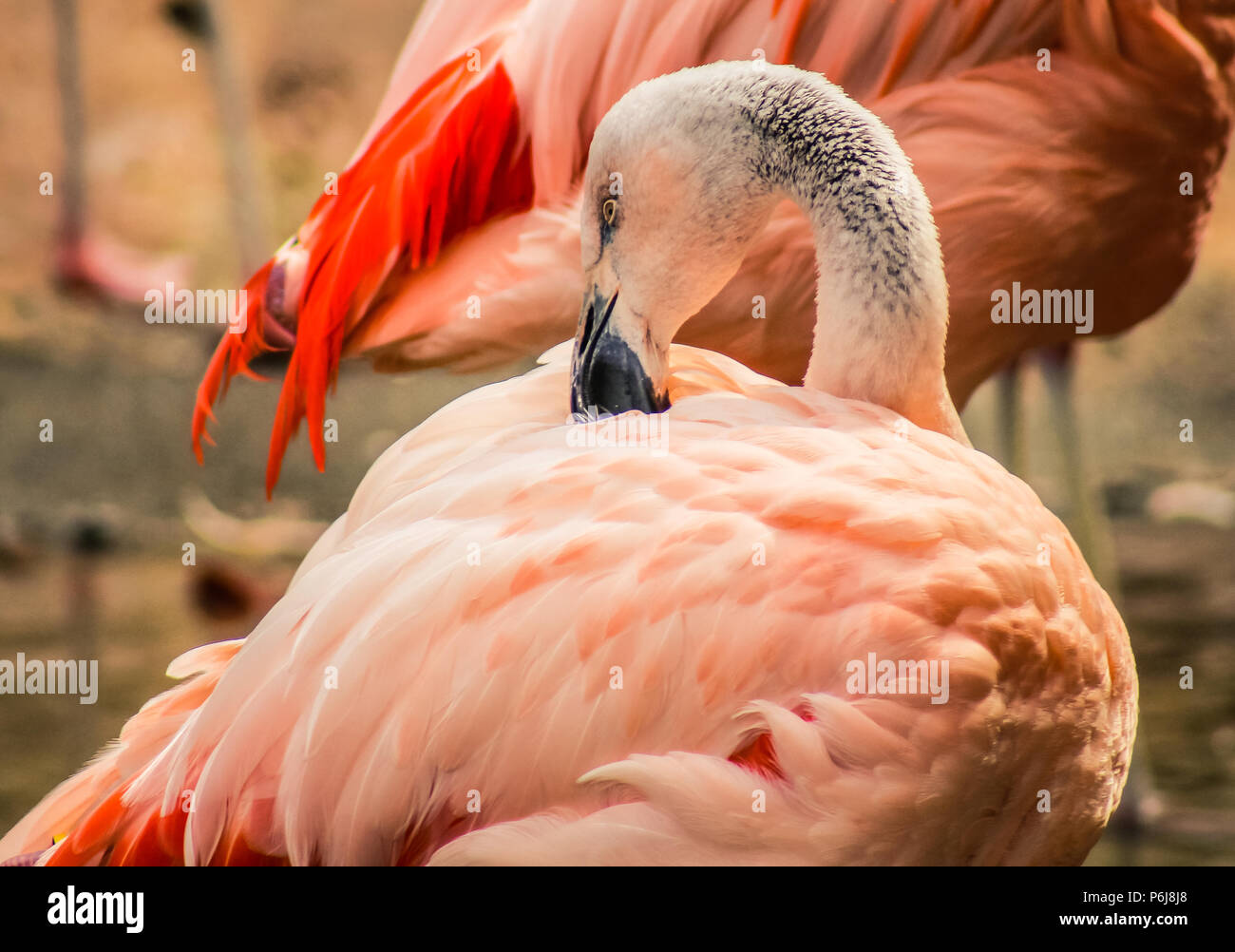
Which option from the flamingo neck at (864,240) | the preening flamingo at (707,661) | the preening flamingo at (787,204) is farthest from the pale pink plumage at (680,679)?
the preening flamingo at (787,204)

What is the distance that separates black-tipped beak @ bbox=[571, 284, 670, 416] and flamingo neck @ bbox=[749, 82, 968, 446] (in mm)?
183

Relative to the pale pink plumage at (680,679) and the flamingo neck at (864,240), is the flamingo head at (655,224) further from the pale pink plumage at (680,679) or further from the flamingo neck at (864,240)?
the pale pink plumage at (680,679)

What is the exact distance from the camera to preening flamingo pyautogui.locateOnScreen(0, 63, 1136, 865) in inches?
39.4

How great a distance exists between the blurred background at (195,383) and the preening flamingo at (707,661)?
1.48 meters

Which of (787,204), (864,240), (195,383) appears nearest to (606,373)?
(864,240)

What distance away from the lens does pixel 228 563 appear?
2.78 metres

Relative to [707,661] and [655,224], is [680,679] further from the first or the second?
[655,224]

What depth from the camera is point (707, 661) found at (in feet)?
3.30

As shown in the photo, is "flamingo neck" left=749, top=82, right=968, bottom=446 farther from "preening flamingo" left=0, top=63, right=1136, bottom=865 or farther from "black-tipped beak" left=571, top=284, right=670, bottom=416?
"black-tipped beak" left=571, top=284, right=670, bottom=416

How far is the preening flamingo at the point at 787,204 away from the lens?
4.81 feet

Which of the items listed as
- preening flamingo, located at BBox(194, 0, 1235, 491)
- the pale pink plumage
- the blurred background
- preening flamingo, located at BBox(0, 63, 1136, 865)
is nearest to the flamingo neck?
preening flamingo, located at BBox(0, 63, 1136, 865)

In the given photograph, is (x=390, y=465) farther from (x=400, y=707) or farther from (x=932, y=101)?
(x=932, y=101)

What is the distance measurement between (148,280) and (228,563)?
0.68m

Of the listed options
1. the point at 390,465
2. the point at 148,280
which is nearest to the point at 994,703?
the point at 390,465
